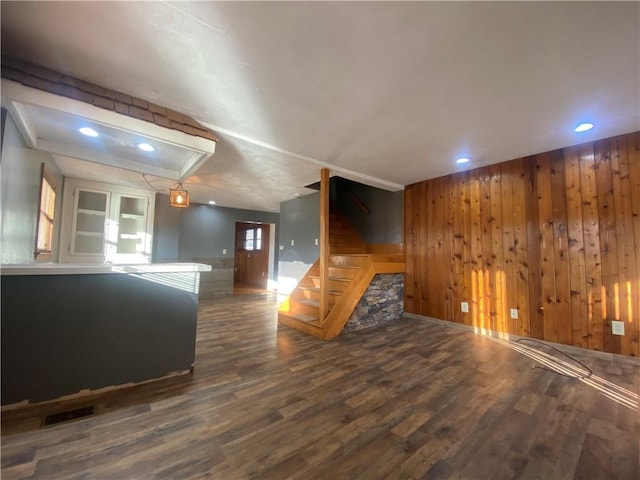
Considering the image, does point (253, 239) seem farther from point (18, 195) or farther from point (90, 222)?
point (18, 195)

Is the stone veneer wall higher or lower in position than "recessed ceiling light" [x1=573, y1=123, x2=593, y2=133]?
lower

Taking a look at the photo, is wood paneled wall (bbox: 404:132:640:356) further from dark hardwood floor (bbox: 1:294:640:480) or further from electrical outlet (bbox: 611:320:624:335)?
dark hardwood floor (bbox: 1:294:640:480)

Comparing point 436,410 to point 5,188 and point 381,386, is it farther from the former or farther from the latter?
point 5,188

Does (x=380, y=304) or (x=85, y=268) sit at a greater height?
(x=85, y=268)

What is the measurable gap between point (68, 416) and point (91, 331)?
0.55 m

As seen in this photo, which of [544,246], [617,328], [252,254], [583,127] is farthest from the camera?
[252,254]

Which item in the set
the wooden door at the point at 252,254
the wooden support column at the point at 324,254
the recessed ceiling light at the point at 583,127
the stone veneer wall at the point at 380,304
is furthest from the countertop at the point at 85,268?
the wooden door at the point at 252,254

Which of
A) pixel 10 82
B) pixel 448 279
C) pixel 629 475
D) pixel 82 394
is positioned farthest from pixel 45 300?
pixel 448 279

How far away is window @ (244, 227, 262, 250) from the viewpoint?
8867mm

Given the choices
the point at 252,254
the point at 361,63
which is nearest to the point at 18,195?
the point at 361,63

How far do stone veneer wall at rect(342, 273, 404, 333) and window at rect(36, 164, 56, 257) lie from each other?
12.8ft

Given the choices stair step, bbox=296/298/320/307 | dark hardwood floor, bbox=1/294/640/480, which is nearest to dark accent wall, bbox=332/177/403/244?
stair step, bbox=296/298/320/307

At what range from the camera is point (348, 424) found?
1643 millimetres

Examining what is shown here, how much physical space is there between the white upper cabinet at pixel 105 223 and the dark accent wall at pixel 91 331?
313cm
